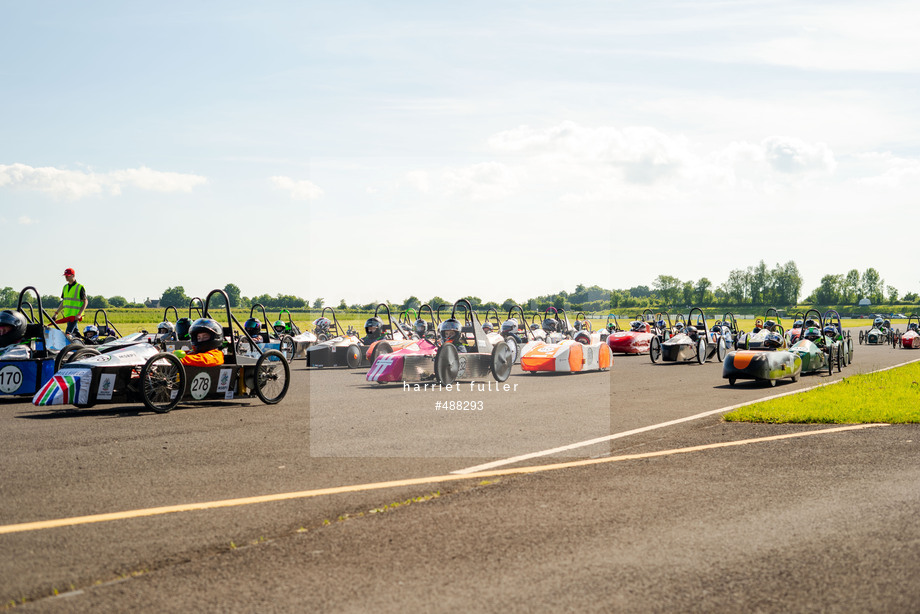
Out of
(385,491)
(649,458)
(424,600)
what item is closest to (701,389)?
(649,458)

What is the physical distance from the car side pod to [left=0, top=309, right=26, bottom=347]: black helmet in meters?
15.8

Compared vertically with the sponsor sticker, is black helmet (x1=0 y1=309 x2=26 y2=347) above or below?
above

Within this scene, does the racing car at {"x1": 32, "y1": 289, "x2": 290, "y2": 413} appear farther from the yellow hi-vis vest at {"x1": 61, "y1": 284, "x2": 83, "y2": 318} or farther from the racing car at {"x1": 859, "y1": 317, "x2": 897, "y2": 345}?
the racing car at {"x1": 859, "y1": 317, "x2": 897, "y2": 345}

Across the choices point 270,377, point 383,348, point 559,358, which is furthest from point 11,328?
point 559,358

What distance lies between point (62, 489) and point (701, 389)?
559 inches

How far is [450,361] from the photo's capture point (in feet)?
58.3

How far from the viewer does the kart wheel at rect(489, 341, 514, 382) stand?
18.6m

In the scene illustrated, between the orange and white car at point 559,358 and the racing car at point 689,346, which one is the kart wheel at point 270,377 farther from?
the racing car at point 689,346

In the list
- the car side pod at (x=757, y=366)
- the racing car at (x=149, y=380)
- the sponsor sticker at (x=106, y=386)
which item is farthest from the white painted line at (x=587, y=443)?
the sponsor sticker at (x=106, y=386)

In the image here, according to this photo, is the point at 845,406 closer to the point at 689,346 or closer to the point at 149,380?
the point at 149,380

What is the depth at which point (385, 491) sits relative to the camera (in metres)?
7.17

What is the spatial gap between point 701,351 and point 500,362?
12.4m

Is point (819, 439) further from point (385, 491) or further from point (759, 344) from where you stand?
point (759, 344)

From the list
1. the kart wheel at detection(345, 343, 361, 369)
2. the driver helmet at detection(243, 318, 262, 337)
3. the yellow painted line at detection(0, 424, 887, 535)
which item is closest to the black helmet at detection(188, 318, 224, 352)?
the driver helmet at detection(243, 318, 262, 337)
